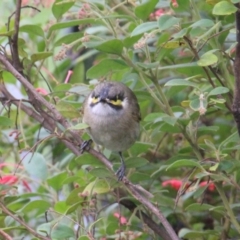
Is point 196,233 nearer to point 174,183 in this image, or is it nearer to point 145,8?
point 174,183

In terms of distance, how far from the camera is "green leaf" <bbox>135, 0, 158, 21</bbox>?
174cm

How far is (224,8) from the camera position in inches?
60.4

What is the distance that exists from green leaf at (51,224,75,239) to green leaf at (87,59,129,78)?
18.0 inches

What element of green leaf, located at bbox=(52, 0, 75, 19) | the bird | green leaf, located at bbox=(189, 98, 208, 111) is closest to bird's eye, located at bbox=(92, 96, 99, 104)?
the bird

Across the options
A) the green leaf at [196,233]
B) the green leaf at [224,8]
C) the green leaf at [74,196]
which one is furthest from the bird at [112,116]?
the green leaf at [224,8]

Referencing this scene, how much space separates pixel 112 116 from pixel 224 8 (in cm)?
113

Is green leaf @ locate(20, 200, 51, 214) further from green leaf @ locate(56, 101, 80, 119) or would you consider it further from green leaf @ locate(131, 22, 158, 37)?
green leaf @ locate(131, 22, 158, 37)

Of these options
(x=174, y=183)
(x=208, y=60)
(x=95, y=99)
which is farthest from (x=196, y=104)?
(x=95, y=99)

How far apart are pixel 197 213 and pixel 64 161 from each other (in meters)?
0.51

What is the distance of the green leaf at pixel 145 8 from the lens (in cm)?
174

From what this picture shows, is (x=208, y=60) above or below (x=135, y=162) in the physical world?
above

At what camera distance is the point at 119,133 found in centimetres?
246

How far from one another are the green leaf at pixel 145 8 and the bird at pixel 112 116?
39 cm

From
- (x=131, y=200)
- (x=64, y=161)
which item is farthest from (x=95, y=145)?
(x=131, y=200)
